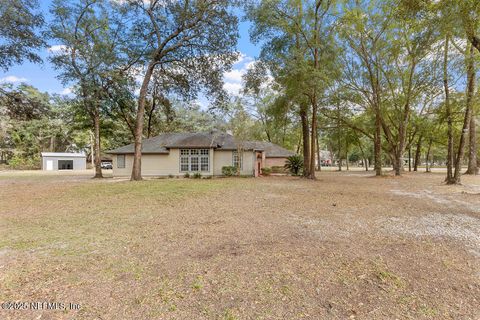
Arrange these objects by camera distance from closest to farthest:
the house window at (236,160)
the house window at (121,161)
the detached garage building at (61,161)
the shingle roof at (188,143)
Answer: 1. the shingle roof at (188,143)
2. the house window at (236,160)
3. the house window at (121,161)
4. the detached garage building at (61,161)

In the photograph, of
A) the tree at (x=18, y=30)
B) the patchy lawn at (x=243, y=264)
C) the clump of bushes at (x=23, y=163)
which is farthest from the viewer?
the clump of bushes at (x=23, y=163)

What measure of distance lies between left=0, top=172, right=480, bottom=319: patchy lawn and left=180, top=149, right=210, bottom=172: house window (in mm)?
13716

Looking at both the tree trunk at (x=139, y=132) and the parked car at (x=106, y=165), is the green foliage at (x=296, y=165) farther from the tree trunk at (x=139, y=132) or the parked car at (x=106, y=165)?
the parked car at (x=106, y=165)

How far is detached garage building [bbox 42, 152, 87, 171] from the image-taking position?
39.3 meters

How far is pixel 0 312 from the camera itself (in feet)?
8.57

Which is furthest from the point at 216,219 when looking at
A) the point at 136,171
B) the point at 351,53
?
the point at 351,53

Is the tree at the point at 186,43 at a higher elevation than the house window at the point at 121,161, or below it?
higher

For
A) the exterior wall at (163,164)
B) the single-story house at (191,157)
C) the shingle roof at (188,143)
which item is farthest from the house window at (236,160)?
the exterior wall at (163,164)

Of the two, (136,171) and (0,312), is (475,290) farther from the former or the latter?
(136,171)

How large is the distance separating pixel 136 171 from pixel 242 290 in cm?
1514

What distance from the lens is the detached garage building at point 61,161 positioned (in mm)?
39281

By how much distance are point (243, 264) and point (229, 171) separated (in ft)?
56.1

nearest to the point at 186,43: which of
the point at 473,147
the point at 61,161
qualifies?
the point at 473,147

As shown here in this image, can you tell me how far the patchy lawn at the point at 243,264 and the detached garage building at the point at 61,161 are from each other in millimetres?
39661
